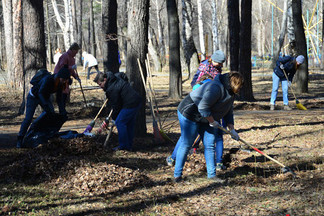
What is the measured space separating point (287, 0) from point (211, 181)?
25.7 metres

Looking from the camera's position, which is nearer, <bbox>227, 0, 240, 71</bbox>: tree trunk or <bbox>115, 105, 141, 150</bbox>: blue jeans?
<bbox>115, 105, 141, 150</bbox>: blue jeans

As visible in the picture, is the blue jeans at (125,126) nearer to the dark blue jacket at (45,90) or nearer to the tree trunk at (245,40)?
the dark blue jacket at (45,90)

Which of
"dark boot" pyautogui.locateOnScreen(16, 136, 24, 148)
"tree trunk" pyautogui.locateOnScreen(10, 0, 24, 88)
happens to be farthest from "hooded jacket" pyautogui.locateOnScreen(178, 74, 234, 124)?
"tree trunk" pyautogui.locateOnScreen(10, 0, 24, 88)

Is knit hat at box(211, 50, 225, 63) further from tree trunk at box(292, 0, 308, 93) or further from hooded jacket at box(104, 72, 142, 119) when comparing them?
tree trunk at box(292, 0, 308, 93)

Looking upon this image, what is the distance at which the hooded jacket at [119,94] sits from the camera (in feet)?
23.7

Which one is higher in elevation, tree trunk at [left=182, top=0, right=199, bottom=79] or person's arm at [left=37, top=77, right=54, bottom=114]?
tree trunk at [left=182, top=0, right=199, bottom=79]

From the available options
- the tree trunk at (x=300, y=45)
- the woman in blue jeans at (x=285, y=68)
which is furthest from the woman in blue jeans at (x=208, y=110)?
the tree trunk at (x=300, y=45)

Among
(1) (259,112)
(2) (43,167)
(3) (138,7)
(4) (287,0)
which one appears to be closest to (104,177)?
(2) (43,167)

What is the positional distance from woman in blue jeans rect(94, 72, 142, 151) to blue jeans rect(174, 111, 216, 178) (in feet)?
6.58

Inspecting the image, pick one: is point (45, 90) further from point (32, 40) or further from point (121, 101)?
point (32, 40)

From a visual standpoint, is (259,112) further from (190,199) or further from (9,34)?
(9,34)

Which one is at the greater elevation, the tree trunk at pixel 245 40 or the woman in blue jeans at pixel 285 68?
the tree trunk at pixel 245 40

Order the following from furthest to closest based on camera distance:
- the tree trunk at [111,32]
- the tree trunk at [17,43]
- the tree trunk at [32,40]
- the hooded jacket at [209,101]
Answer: the tree trunk at [17,43] → the tree trunk at [111,32] → the tree trunk at [32,40] → the hooded jacket at [209,101]

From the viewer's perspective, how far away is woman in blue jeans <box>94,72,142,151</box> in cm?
720
